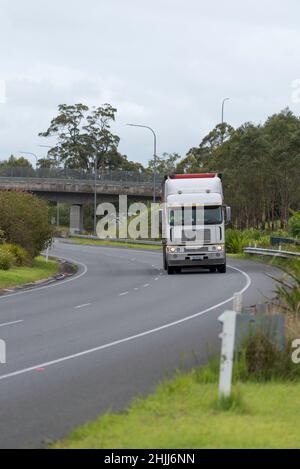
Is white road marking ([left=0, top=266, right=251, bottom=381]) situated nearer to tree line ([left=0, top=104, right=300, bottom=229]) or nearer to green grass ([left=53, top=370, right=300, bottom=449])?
green grass ([left=53, top=370, right=300, bottom=449])

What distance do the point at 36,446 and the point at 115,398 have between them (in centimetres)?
252

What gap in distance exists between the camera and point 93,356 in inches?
559

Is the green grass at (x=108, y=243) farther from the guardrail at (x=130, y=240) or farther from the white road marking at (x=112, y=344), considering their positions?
the white road marking at (x=112, y=344)

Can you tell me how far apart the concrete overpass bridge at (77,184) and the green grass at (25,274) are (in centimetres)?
3832

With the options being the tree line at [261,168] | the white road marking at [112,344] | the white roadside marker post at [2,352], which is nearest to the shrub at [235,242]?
the tree line at [261,168]

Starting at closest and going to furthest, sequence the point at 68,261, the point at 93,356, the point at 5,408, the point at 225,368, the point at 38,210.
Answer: the point at 225,368
the point at 5,408
the point at 93,356
the point at 38,210
the point at 68,261

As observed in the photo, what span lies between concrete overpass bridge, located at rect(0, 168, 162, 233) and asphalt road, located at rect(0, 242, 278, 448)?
1975 inches

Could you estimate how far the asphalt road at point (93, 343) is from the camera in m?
9.78

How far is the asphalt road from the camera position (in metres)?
9.78

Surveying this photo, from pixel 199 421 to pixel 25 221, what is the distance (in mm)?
36854

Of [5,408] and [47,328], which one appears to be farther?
[47,328]
